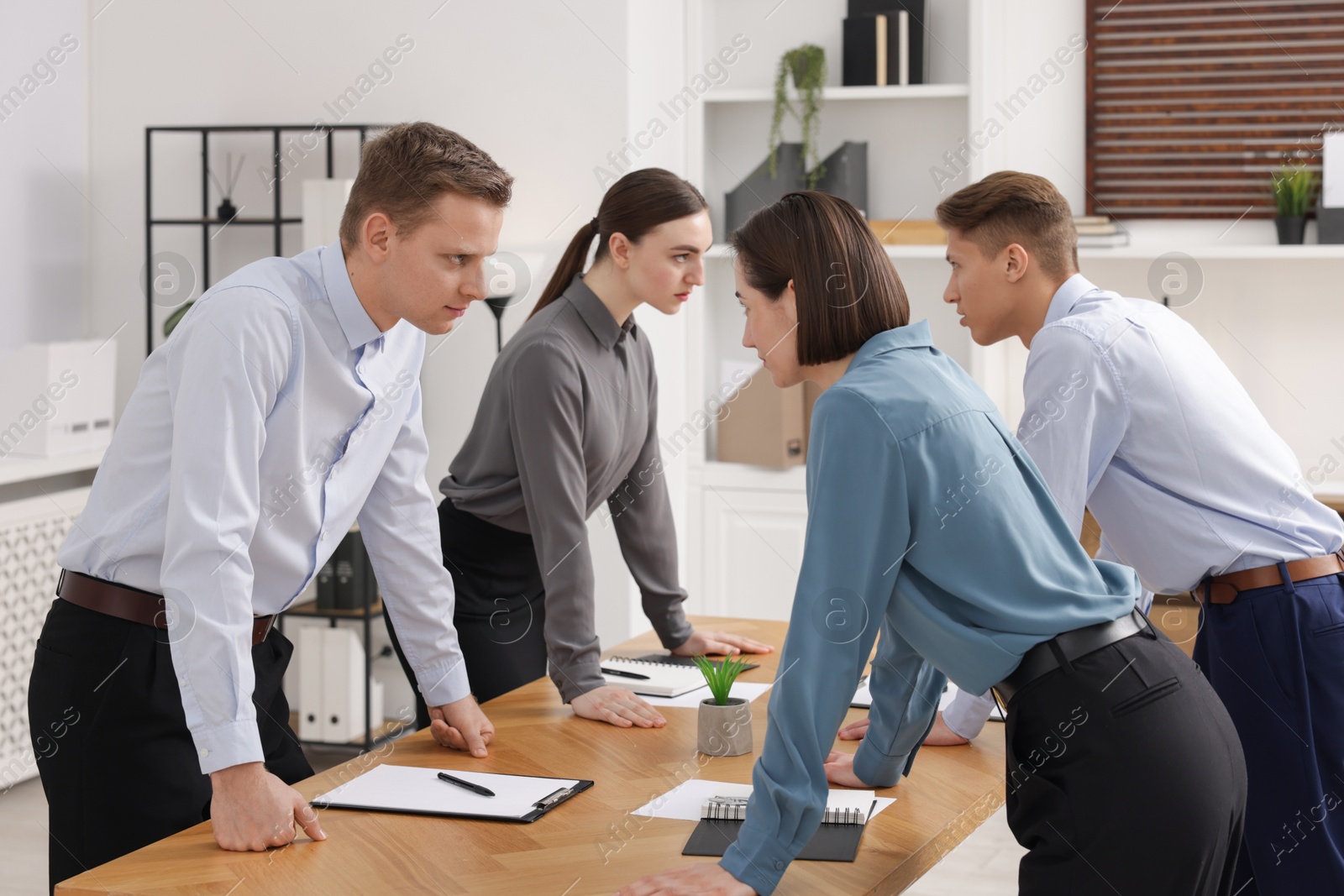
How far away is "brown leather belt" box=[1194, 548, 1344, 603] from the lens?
194cm

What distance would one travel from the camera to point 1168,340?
197 centimetres

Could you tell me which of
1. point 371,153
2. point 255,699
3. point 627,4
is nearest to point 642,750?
point 255,699

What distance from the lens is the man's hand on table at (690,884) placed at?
4.24 ft

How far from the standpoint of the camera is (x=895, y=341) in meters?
1.46

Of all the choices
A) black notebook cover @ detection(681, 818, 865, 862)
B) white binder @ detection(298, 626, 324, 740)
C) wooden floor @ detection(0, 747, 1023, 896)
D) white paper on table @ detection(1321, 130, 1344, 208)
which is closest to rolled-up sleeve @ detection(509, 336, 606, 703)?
black notebook cover @ detection(681, 818, 865, 862)

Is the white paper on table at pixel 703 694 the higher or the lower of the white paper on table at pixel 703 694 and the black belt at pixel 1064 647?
the lower

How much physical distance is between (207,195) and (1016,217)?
307cm

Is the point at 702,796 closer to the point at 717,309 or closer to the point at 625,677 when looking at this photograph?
the point at 625,677

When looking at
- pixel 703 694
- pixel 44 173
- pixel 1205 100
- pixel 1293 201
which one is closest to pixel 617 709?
pixel 703 694

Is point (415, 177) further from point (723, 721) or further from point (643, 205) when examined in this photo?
point (723, 721)

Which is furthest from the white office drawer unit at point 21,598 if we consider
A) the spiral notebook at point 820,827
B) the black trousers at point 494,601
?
the spiral notebook at point 820,827

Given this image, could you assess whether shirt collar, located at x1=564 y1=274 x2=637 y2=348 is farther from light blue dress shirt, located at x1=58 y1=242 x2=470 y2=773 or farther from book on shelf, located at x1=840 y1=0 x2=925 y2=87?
book on shelf, located at x1=840 y1=0 x2=925 y2=87

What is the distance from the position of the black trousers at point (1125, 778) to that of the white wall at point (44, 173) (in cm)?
389

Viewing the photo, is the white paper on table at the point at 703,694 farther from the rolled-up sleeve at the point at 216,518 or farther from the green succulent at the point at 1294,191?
the green succulent at the point at 1294,191
